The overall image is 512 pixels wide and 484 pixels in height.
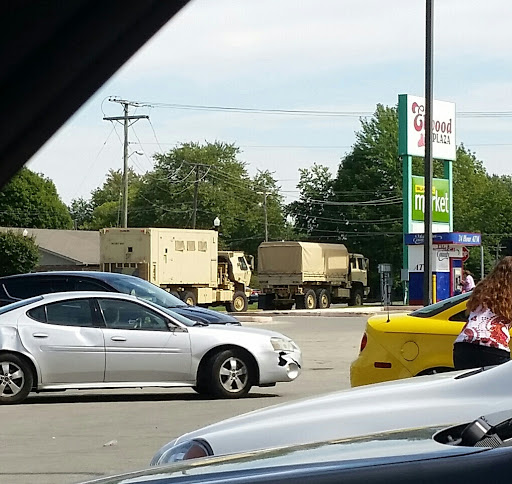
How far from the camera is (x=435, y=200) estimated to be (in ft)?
123

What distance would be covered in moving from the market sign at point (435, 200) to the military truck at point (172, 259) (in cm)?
918

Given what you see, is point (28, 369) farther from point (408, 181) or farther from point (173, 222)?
point (173, 222)

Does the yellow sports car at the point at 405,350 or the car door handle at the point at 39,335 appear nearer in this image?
the yellow sports car at the point at 405,350

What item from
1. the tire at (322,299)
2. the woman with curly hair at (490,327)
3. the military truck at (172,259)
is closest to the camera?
the woman with curly hair at (490,327)

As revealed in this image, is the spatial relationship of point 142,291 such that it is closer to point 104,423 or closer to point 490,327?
point 104,423

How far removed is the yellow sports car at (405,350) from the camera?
9695 millimetres

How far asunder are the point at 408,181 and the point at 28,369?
24971 mm

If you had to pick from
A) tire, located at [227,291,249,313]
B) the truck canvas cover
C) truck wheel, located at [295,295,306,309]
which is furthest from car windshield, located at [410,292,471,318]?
truck wheel, located at [295,295,306,309]

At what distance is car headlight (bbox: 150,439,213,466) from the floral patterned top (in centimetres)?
300

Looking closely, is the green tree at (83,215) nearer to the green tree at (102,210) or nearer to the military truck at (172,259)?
the green tree at (102,210)

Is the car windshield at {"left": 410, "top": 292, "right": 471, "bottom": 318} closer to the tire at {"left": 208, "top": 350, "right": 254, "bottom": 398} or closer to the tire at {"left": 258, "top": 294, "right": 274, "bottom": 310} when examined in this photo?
the tire at {"left": 208, "top": 350, "right": 254, "bottom": 398}

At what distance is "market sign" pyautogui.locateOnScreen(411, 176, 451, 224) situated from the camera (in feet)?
120

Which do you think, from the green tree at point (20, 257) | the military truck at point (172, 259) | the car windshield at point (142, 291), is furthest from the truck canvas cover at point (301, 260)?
the car windshield at point (142, 291)

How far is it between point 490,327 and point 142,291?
9.85m
